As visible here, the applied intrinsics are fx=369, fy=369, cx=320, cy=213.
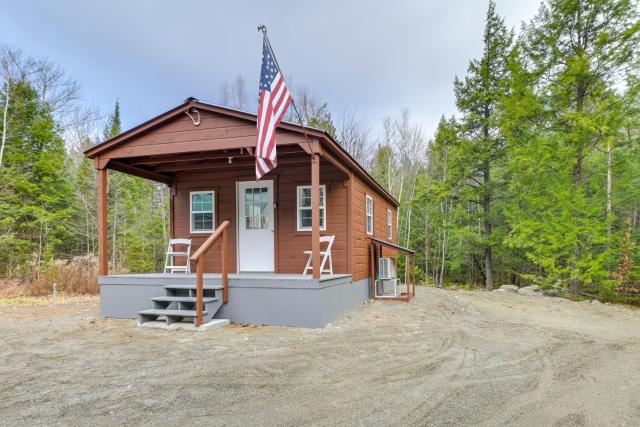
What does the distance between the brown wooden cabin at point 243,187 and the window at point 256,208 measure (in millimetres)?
20

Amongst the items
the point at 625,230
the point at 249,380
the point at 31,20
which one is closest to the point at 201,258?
the point at 249,380

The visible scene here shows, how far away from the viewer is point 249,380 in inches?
118

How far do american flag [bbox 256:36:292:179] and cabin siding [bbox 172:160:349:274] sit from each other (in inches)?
72.7

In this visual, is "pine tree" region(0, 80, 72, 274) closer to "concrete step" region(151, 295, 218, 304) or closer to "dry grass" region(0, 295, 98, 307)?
"dry grass" region(0, 295, 98, 307)

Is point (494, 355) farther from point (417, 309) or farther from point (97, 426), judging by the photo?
point (97, 426)

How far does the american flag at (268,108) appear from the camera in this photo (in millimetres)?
4582

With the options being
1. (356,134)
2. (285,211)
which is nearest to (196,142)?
(285,211)

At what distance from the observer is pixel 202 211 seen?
303 inches

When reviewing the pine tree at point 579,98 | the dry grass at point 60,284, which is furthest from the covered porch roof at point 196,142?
the pine tree at point 579,98

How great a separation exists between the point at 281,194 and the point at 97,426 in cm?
529

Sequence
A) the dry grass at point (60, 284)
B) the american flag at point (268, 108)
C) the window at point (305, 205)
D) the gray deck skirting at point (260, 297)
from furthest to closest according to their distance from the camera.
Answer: the dry grass at point (60, 284), the window at point (305, 205), the gray deck skirting at point (260, 297), the american flag at point (268, 108)

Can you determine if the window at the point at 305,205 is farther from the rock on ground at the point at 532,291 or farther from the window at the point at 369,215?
the rock on ground at the point at 532,291

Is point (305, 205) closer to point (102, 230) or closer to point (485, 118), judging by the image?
point (102, 230)

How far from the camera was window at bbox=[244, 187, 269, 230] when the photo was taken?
7.33 meters
